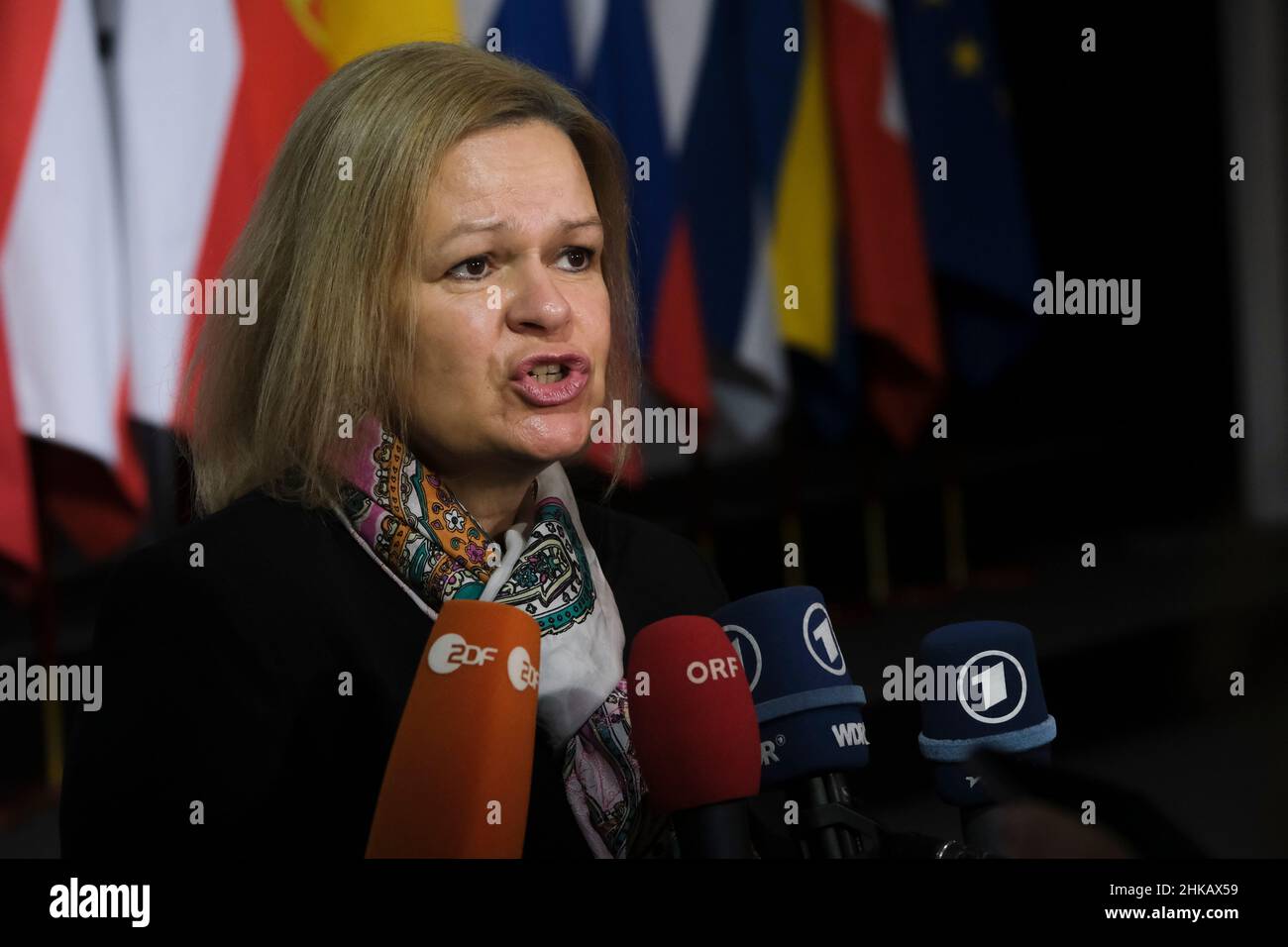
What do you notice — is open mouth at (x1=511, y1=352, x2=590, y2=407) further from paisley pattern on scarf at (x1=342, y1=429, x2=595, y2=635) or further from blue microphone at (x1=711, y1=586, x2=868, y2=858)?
blue microphone at (x1=711, y1=586, x2=868, y2=858)

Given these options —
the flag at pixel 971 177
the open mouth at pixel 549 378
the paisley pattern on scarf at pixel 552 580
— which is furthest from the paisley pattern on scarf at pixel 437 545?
the flag at pixel 971 177

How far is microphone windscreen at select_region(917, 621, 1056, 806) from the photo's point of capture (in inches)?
42.3

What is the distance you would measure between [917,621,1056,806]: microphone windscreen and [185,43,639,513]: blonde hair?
1.55ft

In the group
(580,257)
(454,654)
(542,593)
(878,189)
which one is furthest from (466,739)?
(878,189)

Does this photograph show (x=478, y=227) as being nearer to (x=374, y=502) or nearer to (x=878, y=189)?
(x=374, y=502)

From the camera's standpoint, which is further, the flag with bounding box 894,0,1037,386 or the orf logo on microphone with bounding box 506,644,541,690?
the flag with bounding box 894,0,1037,386

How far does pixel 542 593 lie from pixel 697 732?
0.78 feet

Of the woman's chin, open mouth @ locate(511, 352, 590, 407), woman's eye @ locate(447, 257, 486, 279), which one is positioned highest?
woman's eye @ locate(447, 257, 486, 279)

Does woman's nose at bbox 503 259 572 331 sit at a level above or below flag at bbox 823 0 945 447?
below

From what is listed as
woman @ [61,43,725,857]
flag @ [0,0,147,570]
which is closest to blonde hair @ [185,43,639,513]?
woman @ [61,43,725,857]

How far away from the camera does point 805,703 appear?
1.06 m

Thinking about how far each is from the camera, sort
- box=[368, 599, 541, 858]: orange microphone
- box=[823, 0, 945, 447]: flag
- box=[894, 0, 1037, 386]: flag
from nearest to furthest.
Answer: box=[368, 599, 541, 858]: orange microphone → box=[823, 0, 945, 447]: flag → box=[894, 0, 1037, 386]: flag
